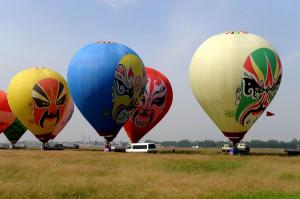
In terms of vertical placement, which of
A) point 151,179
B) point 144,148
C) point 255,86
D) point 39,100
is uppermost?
point 255,86

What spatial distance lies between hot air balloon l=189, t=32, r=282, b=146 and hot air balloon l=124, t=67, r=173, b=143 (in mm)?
17187

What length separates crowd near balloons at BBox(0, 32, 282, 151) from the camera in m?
49.5

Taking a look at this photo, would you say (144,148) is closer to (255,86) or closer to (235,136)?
(235,136)

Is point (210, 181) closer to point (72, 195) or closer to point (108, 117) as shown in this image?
point (72, 195)

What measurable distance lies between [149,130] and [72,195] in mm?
47636

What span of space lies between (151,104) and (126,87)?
13.4 meters

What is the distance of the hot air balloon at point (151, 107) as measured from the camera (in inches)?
2689

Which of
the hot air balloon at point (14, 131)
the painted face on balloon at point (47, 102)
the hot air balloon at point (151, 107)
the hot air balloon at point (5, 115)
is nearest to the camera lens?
the painted face on balloon at point (47, 102)

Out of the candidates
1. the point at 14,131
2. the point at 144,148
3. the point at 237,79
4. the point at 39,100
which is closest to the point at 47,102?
the point at 39,100

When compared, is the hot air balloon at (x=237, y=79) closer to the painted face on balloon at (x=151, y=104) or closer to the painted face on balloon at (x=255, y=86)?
the painted face on balloon at (x=255, y=86)

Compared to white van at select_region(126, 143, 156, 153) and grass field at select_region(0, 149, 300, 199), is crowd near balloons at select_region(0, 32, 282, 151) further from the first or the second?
grass field at select_region(0, 149, 300, 199)

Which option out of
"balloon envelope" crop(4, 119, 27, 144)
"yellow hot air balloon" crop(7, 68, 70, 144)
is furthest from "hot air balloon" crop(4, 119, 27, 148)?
"yellow hot air balloon" crop(7, 68, 70, 144)

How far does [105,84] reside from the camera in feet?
177

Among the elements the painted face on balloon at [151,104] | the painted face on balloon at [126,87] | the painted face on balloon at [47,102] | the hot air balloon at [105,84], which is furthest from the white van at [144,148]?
the painted face on balloon at [47,102]
